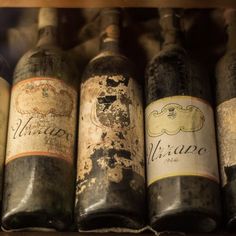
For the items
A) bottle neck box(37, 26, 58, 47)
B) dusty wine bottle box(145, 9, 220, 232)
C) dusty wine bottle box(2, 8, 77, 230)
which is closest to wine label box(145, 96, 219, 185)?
dusty wine bottle box(145, 9, 220, 232)

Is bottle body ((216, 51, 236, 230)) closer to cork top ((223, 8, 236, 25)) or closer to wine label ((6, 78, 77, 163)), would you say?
cork top ((223, 8, 236, 25))

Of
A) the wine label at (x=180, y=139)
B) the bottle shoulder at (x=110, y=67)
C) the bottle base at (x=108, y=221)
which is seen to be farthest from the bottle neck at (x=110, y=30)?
the bottle base at (x=108, y=221)

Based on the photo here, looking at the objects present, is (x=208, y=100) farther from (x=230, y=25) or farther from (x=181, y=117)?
(x=230, y=25)

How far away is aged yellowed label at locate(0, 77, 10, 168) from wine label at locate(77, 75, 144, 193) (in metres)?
0.14

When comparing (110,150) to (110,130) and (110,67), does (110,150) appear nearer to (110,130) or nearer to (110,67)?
(110,130)

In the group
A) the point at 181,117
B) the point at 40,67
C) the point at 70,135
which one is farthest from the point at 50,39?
the point at 181,117

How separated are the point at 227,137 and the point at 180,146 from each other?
10cm

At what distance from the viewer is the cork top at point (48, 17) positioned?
3.89 ft

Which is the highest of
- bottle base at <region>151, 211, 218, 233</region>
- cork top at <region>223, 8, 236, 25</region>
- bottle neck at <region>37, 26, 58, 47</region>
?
cork top at <region>223, 8, 236, 25</region>

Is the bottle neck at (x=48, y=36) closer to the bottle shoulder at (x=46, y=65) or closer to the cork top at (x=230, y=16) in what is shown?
the bottle shoulder at (x=46, y=65)

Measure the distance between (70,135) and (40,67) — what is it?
0.46ft

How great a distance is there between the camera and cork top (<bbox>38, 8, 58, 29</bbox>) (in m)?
1.19

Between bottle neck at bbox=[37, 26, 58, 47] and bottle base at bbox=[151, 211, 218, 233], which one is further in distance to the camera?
bottle neck at bbox=[37, 26, 58, 47]

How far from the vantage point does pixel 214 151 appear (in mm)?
1013
